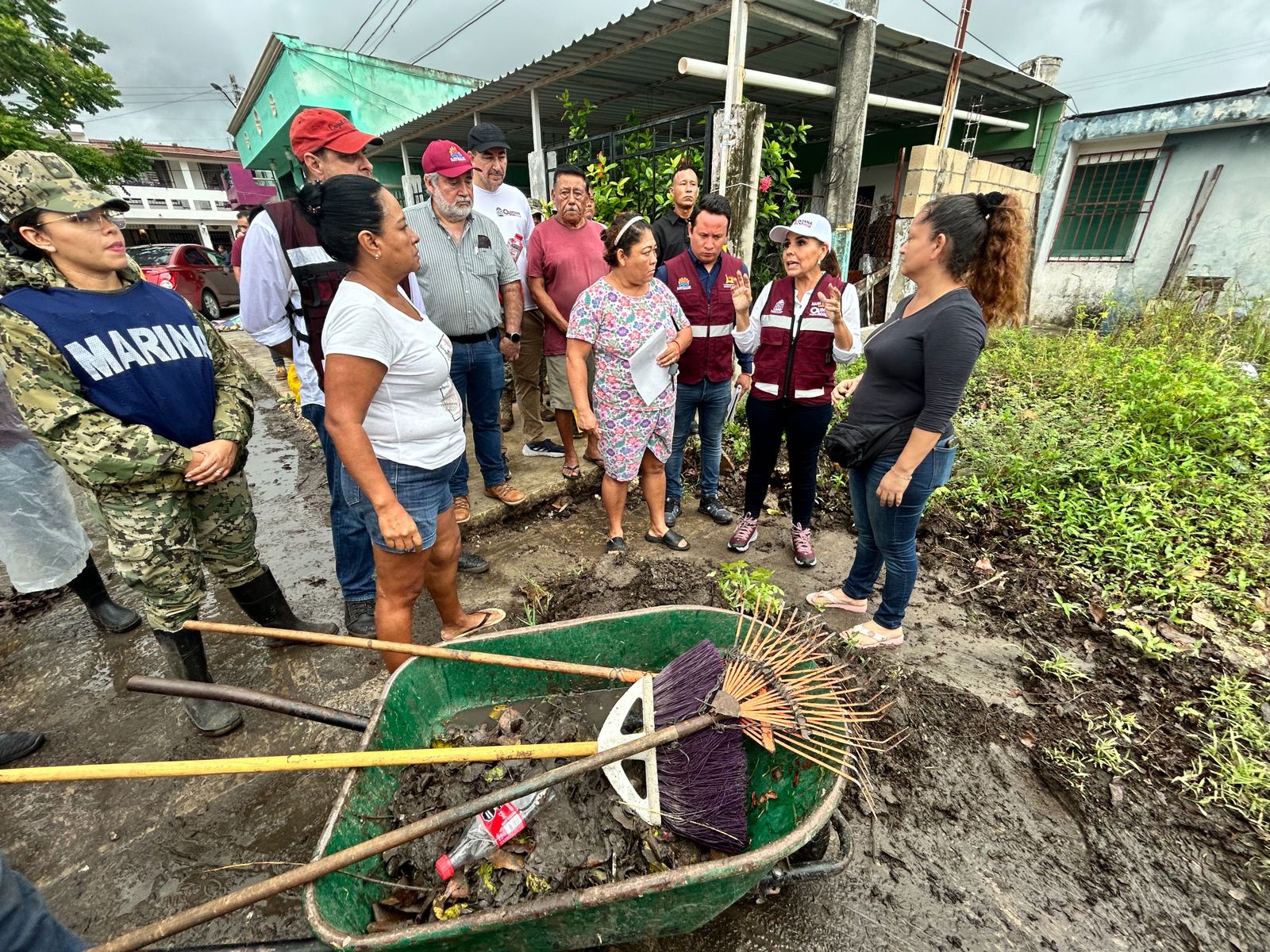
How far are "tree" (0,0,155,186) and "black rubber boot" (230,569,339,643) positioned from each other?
14.5 metres

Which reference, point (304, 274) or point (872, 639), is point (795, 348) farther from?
point (304, 274)

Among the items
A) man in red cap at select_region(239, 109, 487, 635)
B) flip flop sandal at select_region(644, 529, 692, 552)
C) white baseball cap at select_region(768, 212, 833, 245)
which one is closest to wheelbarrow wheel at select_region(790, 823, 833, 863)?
flip flop sandal at select_region(644, 529, 692, 552)

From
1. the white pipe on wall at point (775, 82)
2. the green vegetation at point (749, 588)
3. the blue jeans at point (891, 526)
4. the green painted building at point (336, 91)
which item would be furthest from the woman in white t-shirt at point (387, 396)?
the green painted building at point (336, 91)

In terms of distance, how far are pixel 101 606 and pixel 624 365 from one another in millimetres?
2984

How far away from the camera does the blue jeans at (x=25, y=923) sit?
3.45 ft

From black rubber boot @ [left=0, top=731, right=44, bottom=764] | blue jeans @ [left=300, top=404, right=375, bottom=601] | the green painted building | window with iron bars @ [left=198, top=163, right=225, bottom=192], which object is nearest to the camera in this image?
black rubber boot @ [left=0, top=731, right=44, bottom=764]

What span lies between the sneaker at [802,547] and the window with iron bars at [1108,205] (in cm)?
949

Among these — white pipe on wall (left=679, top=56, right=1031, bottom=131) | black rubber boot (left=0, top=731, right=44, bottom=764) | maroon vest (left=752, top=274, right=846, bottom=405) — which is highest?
white pipe on wall (left=679, top=56, right=1031, bottom=131)

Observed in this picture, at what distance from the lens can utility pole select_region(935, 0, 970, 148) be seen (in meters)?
6.14

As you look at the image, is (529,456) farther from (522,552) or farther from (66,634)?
(66,634)

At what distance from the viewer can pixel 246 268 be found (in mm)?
2318

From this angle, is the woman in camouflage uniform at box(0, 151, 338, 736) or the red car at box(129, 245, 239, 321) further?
the red car at box(129, 245, 239, 321)

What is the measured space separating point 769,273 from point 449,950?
5.97 meters

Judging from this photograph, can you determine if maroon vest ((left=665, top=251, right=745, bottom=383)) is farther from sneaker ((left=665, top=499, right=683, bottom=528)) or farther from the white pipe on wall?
the white pipe on wall
